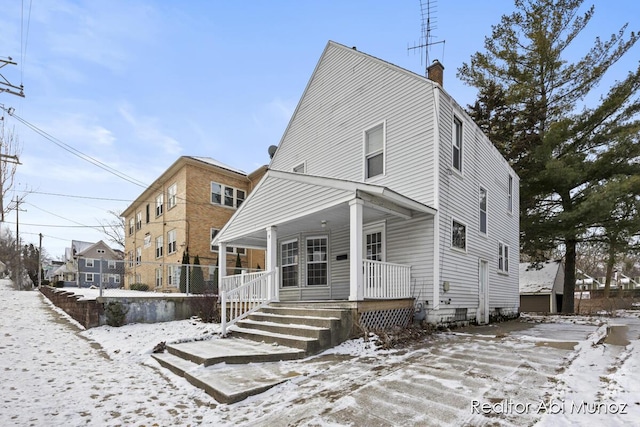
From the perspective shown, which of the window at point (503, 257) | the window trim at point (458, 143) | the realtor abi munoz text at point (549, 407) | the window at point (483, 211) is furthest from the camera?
the window at point (503, 257)

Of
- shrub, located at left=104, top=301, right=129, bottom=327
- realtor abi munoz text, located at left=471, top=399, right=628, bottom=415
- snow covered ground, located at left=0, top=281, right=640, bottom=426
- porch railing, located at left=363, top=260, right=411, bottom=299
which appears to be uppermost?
porch railing, located at left=363, top=260, right=411, bottom=299

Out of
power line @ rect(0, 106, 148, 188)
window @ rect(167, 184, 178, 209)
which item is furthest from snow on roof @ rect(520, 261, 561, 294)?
power line @ rect(0, 106, 148, 188)

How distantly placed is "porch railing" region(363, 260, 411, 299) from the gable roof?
21.4 m

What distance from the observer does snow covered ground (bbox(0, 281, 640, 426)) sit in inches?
140

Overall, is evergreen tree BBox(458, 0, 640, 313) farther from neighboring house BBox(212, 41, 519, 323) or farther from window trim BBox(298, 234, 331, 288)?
window trim BBox(298, 234, 331, 288)

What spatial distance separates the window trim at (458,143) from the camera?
402 inches

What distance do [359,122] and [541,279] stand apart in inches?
904

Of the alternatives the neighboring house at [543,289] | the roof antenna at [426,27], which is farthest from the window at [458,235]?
the neighboring house at [543,289]

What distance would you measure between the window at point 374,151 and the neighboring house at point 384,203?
3 centimetres

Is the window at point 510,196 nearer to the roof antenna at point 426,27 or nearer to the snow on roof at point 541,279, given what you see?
the roof antenna at point 426,27

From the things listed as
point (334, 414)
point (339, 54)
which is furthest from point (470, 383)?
point (339, 54)

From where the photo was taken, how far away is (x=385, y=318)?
803cm

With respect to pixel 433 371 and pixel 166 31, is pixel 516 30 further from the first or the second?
pixel 433 371

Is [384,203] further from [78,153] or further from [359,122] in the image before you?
[78,153]
